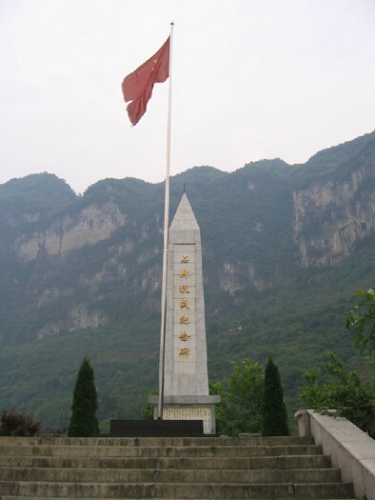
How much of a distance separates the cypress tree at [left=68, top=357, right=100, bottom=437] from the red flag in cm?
522

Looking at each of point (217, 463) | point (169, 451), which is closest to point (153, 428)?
point (169, 451)

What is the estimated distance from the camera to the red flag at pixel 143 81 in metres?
11.3

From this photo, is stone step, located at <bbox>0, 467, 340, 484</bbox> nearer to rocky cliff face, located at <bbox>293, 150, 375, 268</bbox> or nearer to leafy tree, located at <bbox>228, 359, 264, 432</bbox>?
leafy tree, located at <bbox>228, 359, 264, 432</bbox>

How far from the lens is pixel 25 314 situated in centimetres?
9106

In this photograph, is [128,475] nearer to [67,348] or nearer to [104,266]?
[67,348]

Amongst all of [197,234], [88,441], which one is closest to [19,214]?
[197,234]

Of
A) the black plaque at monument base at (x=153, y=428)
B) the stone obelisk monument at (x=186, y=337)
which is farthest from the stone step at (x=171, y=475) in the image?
the stone obelisk monument at (x=186, y=337)

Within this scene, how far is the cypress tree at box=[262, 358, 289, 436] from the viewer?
354 inches

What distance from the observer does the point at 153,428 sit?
28.3 feet

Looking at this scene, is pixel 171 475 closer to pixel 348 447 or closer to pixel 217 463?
pixel 217 463

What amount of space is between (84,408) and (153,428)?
161 centimetres

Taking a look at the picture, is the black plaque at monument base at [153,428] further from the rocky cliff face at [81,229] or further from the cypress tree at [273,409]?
the rocky cliff face at [81,229]

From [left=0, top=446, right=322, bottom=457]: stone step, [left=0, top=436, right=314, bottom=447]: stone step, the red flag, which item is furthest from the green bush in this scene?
the red flag

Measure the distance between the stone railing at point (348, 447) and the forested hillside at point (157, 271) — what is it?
26074mm
